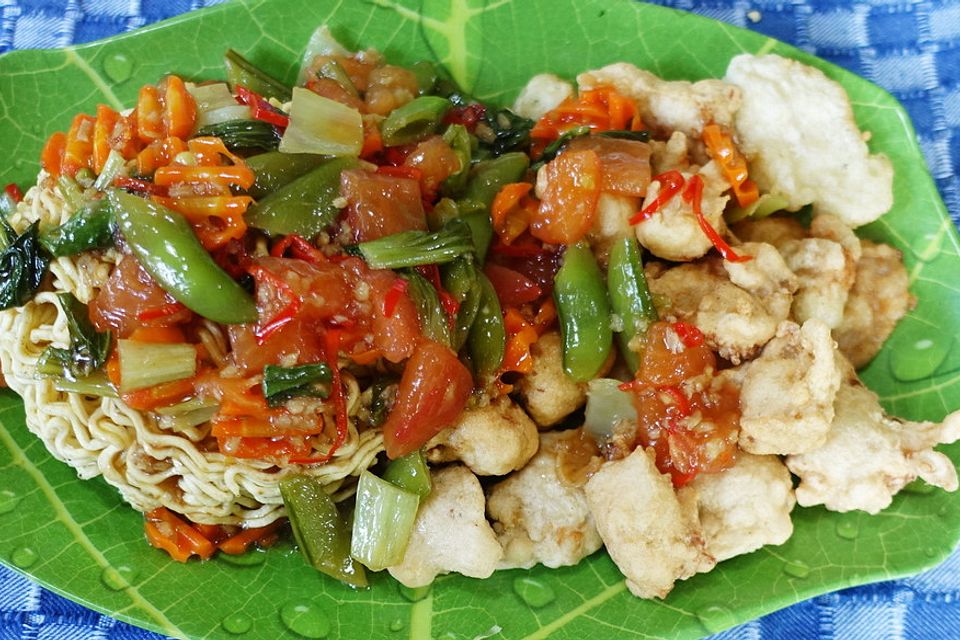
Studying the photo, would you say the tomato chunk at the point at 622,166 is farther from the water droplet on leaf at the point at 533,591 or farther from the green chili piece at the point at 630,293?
the water droplet on leaf at the point at 533,591

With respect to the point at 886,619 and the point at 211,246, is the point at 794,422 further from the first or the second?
the point at 211,246

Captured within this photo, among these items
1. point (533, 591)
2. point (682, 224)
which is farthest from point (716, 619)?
point (682, 224)

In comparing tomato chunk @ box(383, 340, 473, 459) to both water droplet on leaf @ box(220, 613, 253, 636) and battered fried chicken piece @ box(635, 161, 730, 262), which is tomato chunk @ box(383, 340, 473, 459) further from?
battered fried chicken piece @ box(635, 161, 730, 262)

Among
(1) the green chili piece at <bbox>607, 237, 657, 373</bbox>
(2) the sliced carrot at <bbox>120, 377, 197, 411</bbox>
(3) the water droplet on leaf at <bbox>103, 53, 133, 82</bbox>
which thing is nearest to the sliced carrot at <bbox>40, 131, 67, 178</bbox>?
(3) the water droplet on leaf at <bbox>103, 53, 133, 82</bbox>

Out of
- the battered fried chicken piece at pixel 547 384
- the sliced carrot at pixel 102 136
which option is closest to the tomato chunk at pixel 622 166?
the battered fried chicken piece at pixel 547 384

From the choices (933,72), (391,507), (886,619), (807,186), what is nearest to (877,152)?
(807,186)

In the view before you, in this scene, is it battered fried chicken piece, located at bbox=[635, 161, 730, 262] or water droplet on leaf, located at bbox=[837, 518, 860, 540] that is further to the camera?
water droplet on leaf, located at bbox=[837, 518, 860, 540]
